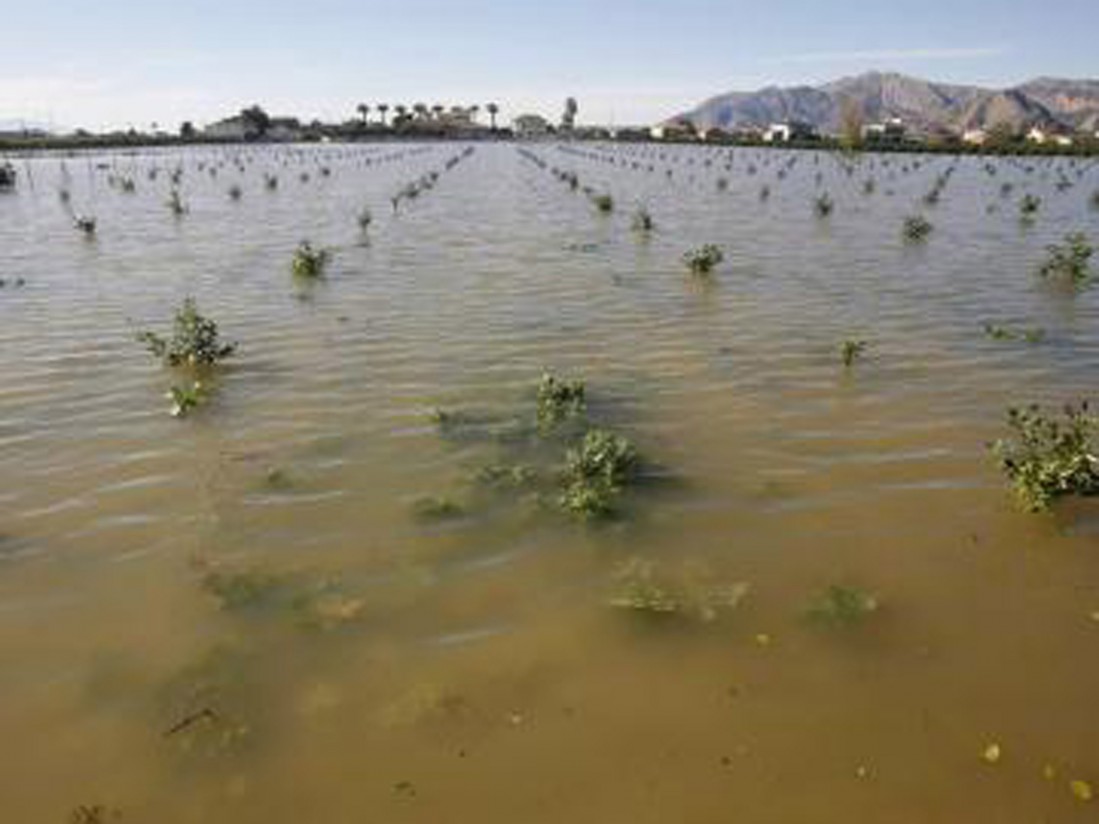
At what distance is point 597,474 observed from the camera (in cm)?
838

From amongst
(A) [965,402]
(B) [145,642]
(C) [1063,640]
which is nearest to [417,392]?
(B) [145,642]

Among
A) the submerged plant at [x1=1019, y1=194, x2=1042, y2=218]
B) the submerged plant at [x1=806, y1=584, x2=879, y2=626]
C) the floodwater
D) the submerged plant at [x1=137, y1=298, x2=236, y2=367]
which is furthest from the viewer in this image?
the submerged plant at [x1=1019, y1=194, x2=1042, y2=218]

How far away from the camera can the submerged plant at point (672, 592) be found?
650cm

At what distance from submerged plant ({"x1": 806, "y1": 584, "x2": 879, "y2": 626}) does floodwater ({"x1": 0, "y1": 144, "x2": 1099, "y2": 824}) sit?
72mm

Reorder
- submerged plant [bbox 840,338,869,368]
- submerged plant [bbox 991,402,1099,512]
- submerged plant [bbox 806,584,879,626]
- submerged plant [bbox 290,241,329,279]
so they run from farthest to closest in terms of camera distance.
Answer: submerged plant [bbox 290,241,329,279], submerged plant [bbox 840,338,869,368], submerged plant [bbox 991,402,1099,512], submerged plant [bbox 806,584,879,626]

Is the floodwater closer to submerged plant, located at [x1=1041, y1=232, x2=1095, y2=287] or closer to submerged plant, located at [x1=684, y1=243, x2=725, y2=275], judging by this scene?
submerged plant, located at [x1=1041, y1=232, x2=1095, y2=287]

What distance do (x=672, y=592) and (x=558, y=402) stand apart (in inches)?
158

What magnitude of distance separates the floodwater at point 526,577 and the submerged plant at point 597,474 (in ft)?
0.69

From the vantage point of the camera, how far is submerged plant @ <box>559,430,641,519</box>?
785 cm

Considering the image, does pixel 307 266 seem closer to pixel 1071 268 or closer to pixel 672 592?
pixel 672 592

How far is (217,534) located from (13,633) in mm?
1640

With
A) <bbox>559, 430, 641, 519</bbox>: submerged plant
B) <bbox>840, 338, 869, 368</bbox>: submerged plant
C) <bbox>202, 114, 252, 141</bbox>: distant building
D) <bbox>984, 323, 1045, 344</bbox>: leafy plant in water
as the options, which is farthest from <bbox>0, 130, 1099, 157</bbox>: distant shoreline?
<bbox>559, 430, 641, 519</bbox>: submerged plant

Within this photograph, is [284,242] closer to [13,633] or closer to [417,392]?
[417,392]

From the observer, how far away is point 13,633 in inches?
247
